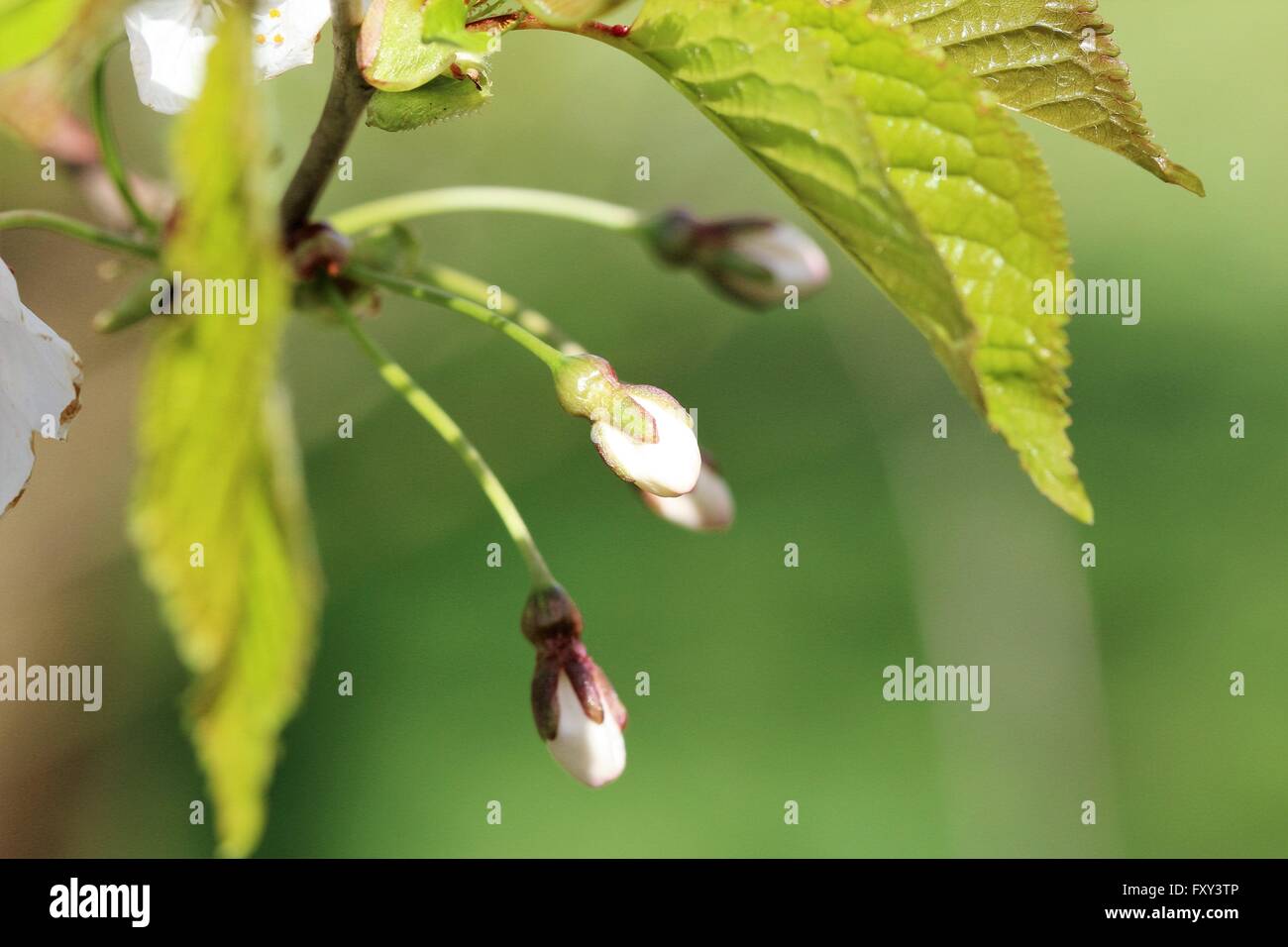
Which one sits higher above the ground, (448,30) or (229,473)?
(448,30)

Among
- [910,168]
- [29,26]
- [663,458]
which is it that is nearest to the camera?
[29,26]

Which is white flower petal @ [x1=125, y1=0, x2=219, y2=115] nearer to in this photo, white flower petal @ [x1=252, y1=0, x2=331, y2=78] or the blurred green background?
white flower petal @ [x1=252, y1=0, x2=331, y2=78]

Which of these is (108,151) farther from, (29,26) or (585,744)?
(585,744)

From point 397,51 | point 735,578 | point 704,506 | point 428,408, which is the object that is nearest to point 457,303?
point 428,408

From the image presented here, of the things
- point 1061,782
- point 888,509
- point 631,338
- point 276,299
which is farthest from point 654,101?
point 276,299

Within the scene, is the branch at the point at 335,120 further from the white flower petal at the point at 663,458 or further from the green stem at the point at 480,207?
the white flower petal at the point at 663,458

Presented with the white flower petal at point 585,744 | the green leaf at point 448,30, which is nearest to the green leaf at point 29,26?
the green leaf at point 448,30
